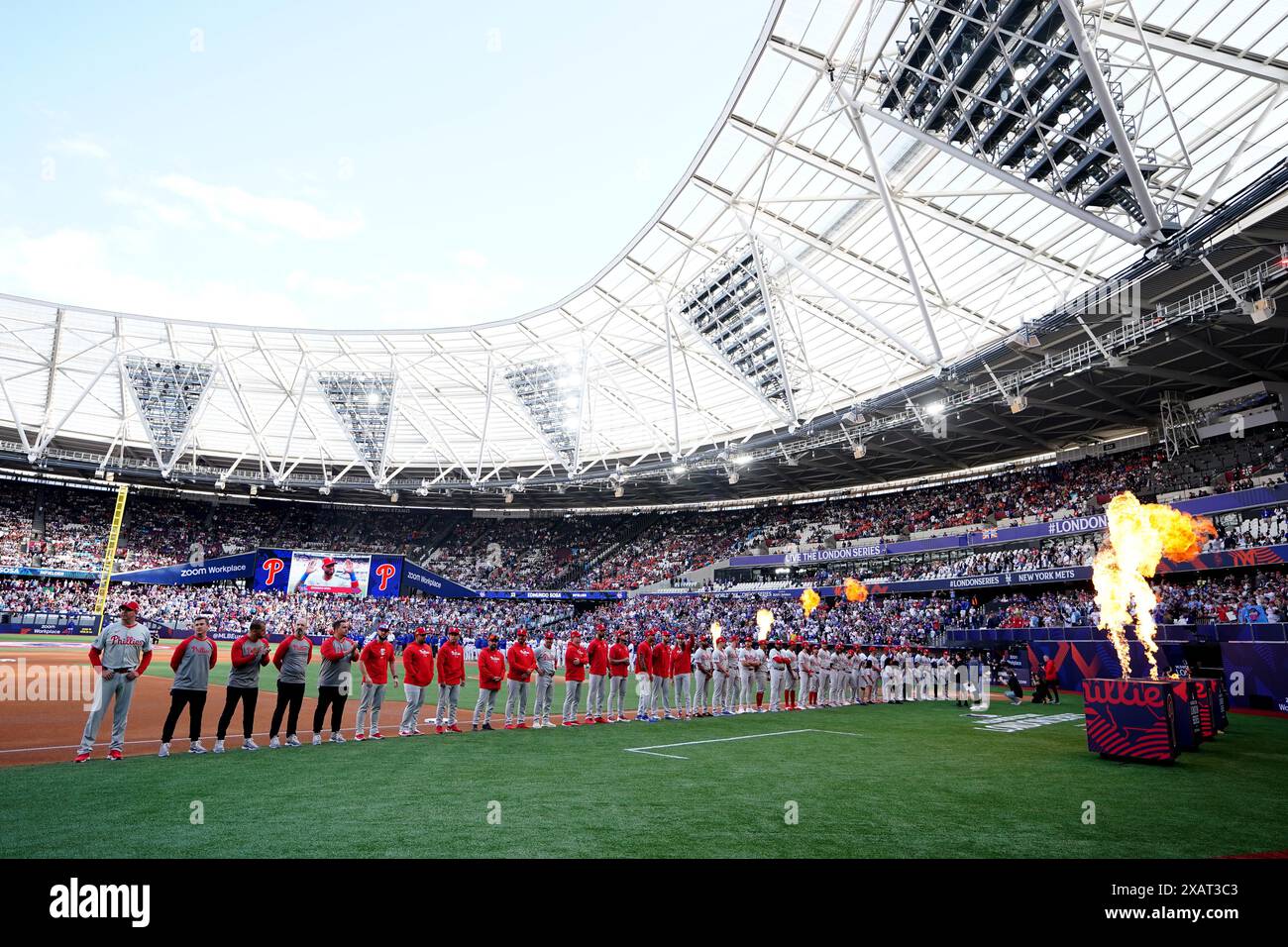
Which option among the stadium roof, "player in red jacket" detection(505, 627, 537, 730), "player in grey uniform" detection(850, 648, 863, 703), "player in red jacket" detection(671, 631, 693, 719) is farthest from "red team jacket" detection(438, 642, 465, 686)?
the stadium roof

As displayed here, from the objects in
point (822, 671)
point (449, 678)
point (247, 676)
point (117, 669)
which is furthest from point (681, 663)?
point (117, 669)

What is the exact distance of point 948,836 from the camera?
19.2 ft

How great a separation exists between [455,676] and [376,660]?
1.56 metres

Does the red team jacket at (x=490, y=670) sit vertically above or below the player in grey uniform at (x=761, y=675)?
above

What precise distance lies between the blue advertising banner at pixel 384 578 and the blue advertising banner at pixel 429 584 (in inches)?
26.7

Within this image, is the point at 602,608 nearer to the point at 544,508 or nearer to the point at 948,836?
the point at 544,508

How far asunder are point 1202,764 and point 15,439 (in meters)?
58.8

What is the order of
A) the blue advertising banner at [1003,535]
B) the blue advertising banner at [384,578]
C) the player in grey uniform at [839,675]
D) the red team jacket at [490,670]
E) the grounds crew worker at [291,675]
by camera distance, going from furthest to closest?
1. the blue advertising banner at [384,578]
2. the blue advertising banner at [1003,535]
3. the player in grey uniform at [839,675]
4. the red team jacket at [490,670]
5. the grounds crew worker at [291,675]

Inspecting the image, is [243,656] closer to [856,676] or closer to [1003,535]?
[856,676]

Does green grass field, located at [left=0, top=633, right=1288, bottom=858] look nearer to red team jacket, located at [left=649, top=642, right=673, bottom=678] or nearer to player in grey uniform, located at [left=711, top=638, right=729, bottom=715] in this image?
red team jacket, located at [left=649, top=642, right=673, bottom=678]

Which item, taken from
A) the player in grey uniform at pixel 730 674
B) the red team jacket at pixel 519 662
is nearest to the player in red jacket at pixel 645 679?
the player in grey uniform at pixel 730 674

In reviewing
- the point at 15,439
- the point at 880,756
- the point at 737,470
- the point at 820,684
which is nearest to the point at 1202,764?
the point at 880,756

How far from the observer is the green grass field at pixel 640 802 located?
534cm

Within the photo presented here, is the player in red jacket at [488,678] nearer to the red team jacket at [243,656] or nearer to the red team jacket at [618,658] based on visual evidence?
the red team jacket at [618,658]
